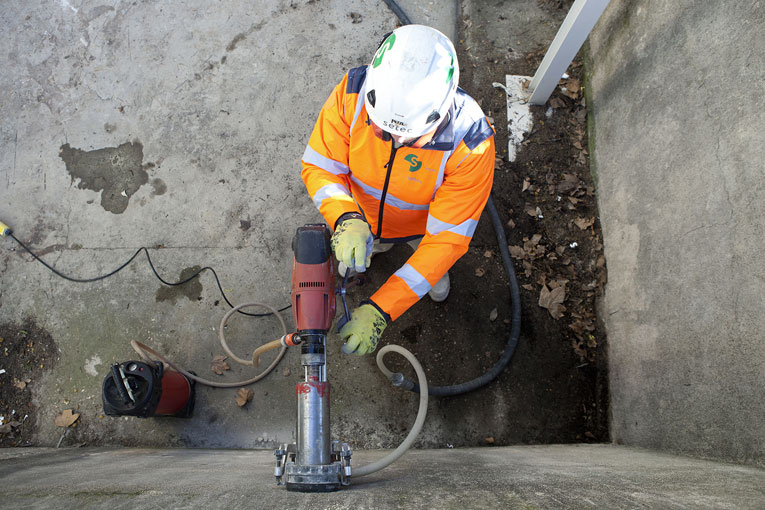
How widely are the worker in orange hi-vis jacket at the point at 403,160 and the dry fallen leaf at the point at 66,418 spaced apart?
2.41 metres

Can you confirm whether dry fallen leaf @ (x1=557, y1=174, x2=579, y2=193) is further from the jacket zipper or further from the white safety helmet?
the white safety helmet

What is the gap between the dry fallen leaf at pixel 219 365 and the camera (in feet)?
11.0

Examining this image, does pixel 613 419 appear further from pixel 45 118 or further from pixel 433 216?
pixel 45 118

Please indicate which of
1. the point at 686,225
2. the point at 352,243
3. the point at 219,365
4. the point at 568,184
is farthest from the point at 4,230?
the point at 686,225

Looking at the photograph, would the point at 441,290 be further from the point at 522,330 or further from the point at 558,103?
the point at 558,103

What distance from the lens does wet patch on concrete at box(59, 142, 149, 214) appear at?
3699mm

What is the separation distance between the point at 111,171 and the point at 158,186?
444 mm

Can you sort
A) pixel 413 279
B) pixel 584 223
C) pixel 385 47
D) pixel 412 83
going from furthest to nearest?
pixel 584 223, pixel 413 279, pixel 385 47, pixel 412 83

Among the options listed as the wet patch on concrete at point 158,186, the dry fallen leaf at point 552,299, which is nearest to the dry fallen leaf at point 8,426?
the wet patch on concrete at point 158,186

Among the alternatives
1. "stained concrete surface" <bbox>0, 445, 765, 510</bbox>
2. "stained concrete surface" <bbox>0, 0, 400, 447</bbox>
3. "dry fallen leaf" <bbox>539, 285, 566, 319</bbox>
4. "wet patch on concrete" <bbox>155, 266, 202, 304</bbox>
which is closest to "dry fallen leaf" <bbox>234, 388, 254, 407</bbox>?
"stained concrete surface" <bbox>0, 0, 400, 447</bbox>

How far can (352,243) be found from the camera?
87.4 inches

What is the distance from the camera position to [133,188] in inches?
146

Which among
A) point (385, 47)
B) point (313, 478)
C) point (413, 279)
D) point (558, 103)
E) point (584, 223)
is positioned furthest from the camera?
point (558, 103)

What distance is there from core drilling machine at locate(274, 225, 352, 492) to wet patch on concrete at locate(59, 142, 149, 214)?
7.48 feet
